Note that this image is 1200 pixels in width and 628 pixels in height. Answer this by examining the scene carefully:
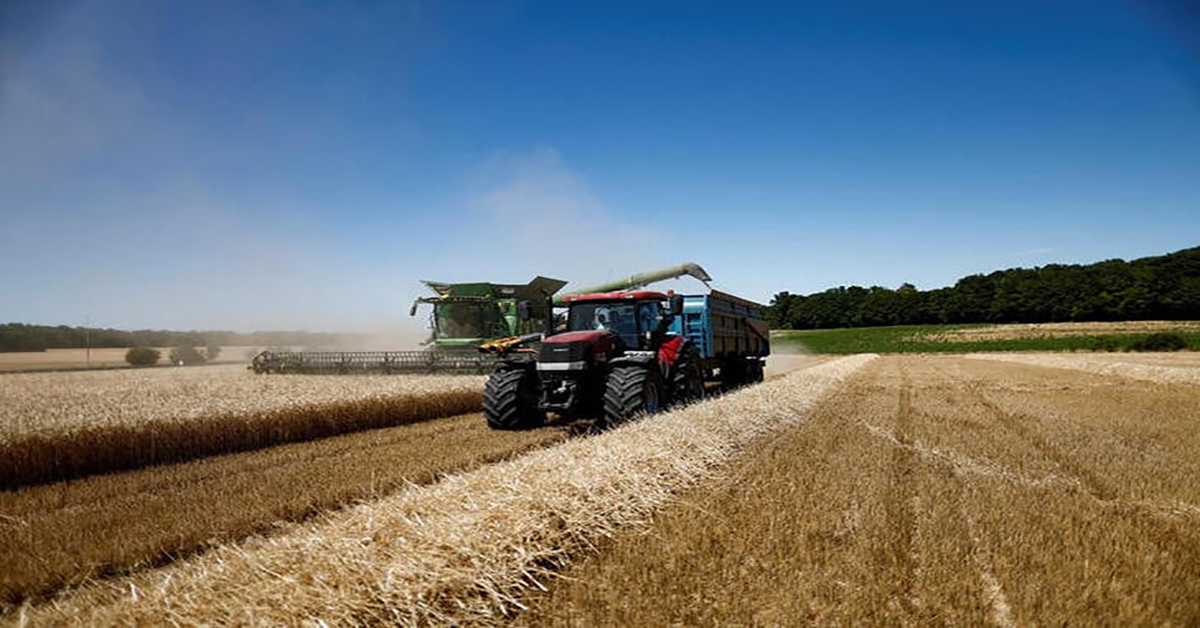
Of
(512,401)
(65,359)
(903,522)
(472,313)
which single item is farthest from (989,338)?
(65,359)

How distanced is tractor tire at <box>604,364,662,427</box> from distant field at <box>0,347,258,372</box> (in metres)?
33.3

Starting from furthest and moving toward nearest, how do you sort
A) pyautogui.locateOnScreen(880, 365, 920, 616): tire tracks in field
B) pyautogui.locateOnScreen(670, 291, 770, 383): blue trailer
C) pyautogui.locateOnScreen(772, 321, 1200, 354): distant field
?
pyautogui.locateOnScreen(772, 321, 1200, 354): distant field → pyautogui.locateOnScreen(670, 291, 770, 383): blue trailer → pyautogui.locateOnScreen(880, 365, 920, 616): tire tracks in field

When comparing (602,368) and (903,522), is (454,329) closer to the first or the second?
(602,368)

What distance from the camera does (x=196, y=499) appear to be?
602 centimetres

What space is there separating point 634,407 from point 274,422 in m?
5.98

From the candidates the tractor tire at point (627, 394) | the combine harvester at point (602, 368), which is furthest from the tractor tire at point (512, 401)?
the tractor tire at point (627, 394)

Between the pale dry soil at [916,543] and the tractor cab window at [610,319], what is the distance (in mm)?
3396

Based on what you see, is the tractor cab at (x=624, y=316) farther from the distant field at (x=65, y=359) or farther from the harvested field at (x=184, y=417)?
the distant field at (x=65, y=359)

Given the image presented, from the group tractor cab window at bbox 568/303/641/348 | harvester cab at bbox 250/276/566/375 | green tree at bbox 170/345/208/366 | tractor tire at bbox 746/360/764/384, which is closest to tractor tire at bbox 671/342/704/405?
tractor cab window at bbox 568/303/641/348

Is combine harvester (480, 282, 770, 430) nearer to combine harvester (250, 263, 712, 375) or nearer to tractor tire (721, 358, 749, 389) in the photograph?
tractor tire (721, 358, 749, 389)

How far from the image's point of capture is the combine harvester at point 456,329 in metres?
17.2

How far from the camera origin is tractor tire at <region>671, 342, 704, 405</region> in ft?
33.9

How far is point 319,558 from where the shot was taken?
3.29 m

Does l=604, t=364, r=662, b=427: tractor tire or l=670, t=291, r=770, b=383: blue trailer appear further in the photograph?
l=670, t=291, r=770, b=383: blue trailer
